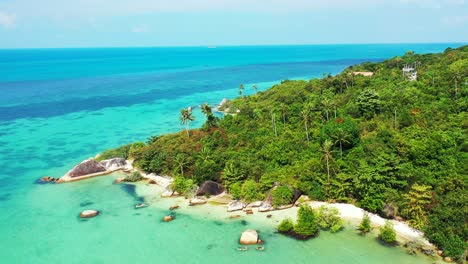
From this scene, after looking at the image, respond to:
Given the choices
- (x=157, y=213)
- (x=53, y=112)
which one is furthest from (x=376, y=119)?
(x=53, y=112)

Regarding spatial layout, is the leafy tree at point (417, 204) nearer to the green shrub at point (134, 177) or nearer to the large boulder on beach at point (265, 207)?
the large boulder on beach at point (265, 207)

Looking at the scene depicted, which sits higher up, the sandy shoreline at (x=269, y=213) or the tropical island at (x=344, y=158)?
the tropical island at (x=344, y=158)

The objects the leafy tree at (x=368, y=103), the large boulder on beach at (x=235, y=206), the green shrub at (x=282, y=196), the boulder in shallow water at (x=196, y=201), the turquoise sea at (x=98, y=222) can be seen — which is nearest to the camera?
the turquoise sea at (x=98, y=222)

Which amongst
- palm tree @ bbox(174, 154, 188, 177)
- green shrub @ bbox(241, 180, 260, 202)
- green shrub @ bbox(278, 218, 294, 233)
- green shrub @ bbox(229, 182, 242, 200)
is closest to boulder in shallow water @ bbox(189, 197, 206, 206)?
green shrub @ bbox(229, 182, 242, 200)

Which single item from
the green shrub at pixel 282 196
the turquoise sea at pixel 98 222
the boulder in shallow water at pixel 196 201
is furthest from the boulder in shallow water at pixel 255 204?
the boulder in shallow water at pixel 196 201

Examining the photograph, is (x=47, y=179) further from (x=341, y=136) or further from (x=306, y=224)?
(x=341, y=136)

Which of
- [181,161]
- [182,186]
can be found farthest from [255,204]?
[181,161]
